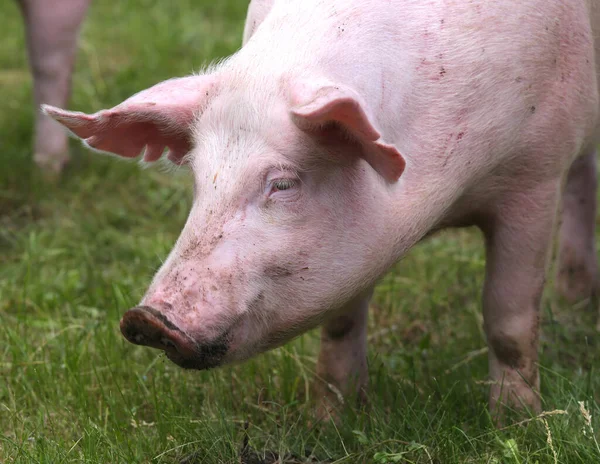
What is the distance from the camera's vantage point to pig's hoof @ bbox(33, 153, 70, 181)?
5707mm

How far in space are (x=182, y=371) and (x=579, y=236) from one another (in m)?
1.88

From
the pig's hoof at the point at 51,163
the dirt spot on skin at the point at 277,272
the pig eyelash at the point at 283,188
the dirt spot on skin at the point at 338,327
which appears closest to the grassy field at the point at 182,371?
the pig's hoof at the point at 51,163

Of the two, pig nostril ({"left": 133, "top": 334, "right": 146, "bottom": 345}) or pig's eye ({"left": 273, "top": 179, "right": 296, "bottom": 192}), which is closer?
pig nostril ({"left": 133, "top": 334, "right": 146, "bottom": 345})

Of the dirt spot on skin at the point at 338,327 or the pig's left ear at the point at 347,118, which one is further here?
the dirt spot on skin at the point at 338,327

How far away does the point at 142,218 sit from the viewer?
538 centimetres

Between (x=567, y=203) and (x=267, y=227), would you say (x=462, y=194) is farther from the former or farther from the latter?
(x=567, y=203)

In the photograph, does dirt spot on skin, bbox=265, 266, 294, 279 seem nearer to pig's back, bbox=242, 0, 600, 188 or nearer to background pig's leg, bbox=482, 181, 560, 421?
pig's back, bbox=242, 0, 600, 188

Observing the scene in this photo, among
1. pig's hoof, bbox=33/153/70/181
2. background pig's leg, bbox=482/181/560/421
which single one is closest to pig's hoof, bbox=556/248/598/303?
background pig's leg, bbox=482/181/560/421

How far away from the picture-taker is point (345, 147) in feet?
8.83

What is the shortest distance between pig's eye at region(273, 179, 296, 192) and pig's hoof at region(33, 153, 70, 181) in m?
3.26

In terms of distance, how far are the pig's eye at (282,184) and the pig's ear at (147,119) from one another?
0.34 m

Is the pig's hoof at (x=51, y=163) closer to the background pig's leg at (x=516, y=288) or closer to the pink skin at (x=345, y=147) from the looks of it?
the pink skin at (x=345, y=147)

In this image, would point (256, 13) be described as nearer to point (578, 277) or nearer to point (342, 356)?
point (342, 356)

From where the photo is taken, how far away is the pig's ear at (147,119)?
112 inches
